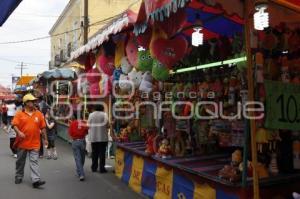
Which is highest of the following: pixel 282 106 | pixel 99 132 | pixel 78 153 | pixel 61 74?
pixel 61 74

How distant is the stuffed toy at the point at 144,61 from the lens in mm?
7120

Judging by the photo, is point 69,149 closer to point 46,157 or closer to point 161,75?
point 46,157

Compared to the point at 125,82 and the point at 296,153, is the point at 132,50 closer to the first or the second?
the point at 125,82

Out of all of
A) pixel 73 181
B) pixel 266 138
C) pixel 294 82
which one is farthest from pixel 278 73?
pixel 73 181

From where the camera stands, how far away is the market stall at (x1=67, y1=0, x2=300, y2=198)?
491 centimetres

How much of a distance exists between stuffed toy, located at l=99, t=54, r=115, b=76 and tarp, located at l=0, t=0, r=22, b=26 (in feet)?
15.7

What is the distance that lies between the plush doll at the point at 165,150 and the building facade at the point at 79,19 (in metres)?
17.9

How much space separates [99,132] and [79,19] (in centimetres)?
1975

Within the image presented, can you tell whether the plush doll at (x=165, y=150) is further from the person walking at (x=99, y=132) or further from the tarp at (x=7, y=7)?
the tarp at (x=7, y=7)

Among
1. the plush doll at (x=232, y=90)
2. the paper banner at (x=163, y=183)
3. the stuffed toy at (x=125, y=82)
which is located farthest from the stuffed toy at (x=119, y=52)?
the plush doll at (x=232, y=90)

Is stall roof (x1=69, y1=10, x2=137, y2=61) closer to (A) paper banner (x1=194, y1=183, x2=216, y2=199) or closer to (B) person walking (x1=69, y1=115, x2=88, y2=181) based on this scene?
(B) person walking (x1=69, y1=115, x2=88, y2=181)

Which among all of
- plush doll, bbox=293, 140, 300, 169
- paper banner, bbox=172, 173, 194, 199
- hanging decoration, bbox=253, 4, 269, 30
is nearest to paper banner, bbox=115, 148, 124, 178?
paper banner, bbox=172, 173, 194, 199

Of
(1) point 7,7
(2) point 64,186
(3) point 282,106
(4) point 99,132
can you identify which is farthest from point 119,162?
(1) point 7,7

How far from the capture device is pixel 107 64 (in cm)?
886
